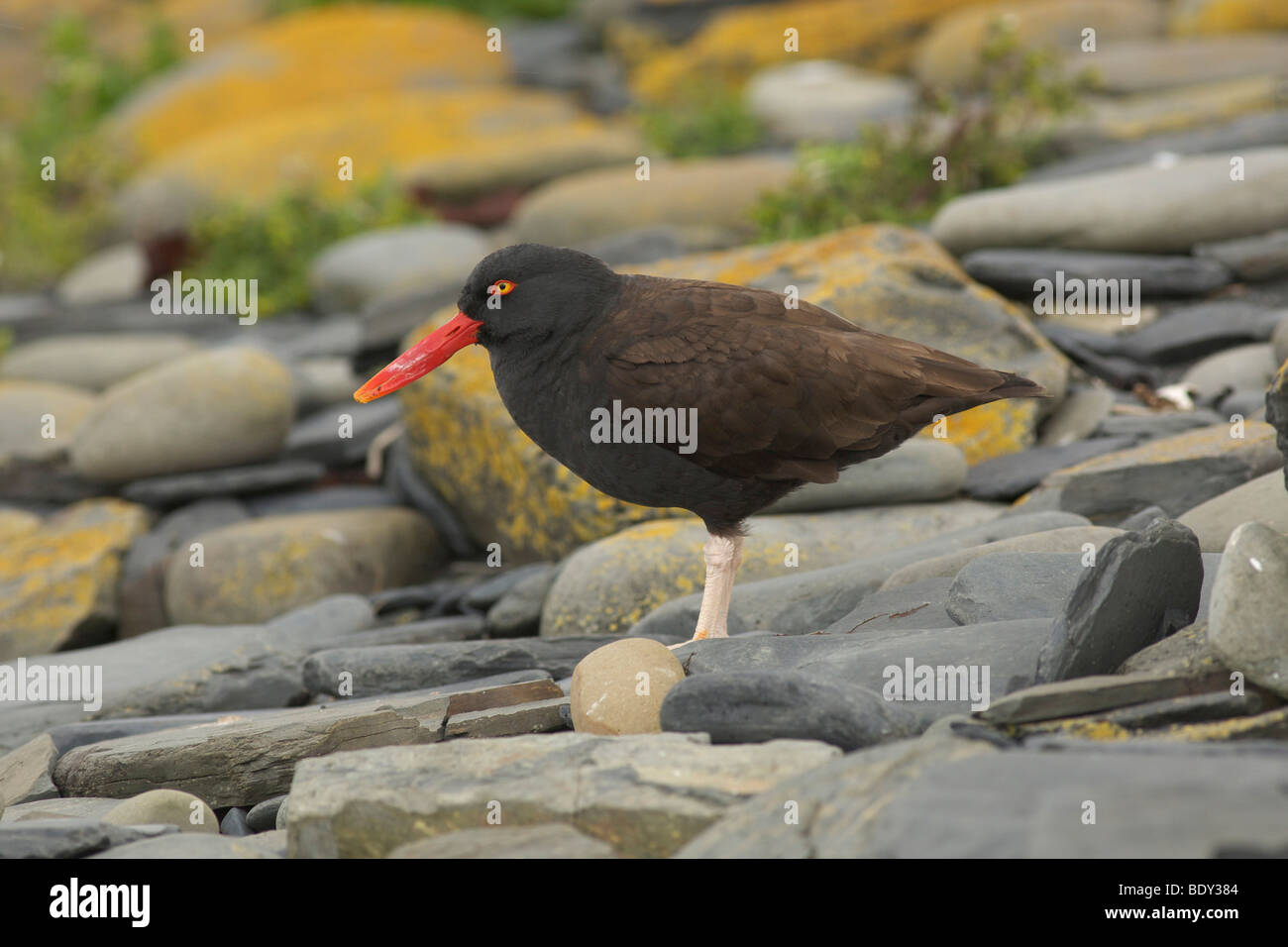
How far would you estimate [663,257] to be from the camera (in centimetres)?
1020

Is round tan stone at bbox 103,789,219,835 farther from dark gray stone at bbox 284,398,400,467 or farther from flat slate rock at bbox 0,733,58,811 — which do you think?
dark gray stone at bbox 284,398,400,467

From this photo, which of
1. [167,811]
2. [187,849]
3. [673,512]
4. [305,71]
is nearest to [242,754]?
[167,811]

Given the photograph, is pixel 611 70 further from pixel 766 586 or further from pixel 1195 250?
pixel 766 586

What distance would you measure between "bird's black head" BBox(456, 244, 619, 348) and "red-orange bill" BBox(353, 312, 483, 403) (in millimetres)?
63

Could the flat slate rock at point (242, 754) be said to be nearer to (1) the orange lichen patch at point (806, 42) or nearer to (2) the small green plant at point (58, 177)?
(2) the small green plant at point (58, 177)

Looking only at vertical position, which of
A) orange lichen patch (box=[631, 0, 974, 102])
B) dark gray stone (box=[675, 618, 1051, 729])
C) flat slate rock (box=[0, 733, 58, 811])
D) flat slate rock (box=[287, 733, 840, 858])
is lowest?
flat slate rock (box=[0, 733, 58, 811])

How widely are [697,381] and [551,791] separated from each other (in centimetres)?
183

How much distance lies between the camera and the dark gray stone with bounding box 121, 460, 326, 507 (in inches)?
355

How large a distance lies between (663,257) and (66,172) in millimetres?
11363

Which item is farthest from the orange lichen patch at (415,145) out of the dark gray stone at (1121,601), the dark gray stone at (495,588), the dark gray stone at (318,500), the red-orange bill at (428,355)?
the dark gray stone at (1121,601)

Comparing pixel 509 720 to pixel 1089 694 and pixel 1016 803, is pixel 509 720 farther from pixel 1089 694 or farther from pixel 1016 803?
pixel 1016 803

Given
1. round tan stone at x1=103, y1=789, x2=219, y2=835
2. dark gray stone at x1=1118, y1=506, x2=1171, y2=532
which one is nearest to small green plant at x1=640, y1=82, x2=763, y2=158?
dark gray stone at x1=1118, y1=506, x2=1171, y2=532

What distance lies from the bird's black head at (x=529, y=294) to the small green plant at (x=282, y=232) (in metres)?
9.60

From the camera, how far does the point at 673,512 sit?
24.4ft
